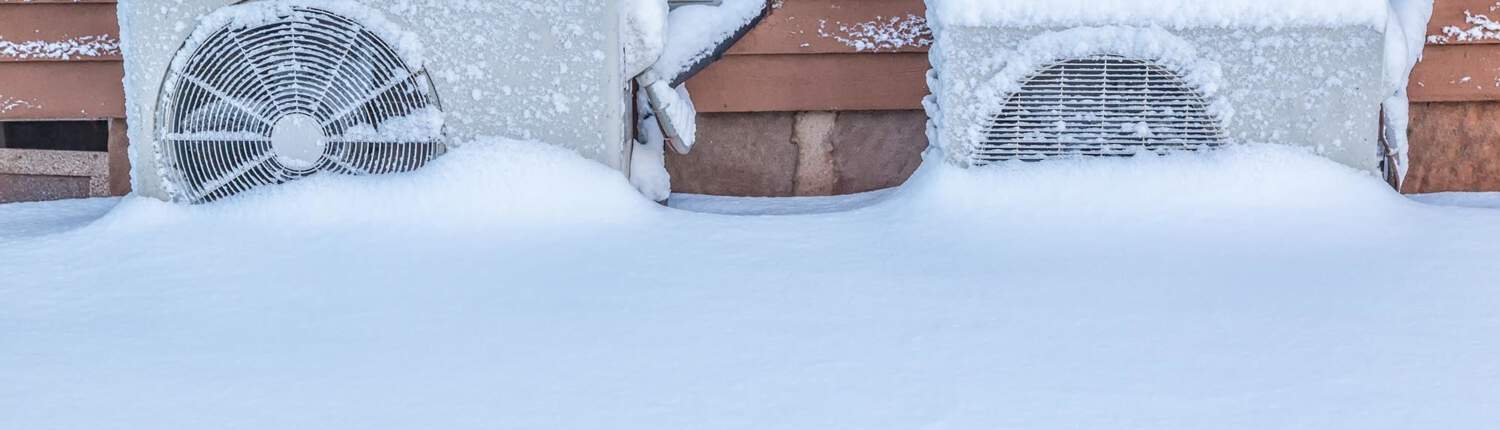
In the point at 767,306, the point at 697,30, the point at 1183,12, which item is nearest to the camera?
the point at 767,306

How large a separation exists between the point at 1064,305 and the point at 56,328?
185 centimetres

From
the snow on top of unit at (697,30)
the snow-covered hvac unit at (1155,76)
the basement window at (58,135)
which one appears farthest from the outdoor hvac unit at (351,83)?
the basement window at (58,135)

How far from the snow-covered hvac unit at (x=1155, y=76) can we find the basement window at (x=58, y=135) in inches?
103

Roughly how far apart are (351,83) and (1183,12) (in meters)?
1.93

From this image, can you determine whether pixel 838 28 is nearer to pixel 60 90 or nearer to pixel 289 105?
pixel 289 105

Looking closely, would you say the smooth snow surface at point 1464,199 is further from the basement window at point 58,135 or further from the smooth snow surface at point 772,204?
the basement window at point 58,135

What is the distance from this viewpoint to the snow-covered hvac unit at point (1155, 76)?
308 cm

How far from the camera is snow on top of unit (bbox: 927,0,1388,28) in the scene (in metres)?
3.08

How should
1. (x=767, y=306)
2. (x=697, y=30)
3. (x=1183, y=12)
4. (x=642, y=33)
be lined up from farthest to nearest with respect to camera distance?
(x=697, y=30) < (x=642, y=33) < (x=1183, y=12) < (x=767, y=306)

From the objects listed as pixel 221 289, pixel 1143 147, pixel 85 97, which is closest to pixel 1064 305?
pixel 1143 147

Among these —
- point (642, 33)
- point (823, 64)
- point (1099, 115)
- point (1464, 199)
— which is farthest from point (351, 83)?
point (1464, 199)

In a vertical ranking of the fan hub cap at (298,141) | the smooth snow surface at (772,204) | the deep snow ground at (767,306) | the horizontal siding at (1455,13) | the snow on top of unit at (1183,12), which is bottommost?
the deep snow ground at (767,306)

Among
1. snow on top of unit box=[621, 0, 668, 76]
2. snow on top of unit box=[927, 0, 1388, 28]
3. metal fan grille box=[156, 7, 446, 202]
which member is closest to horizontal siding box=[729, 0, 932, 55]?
snow on top of unit box=[621, 0, 668, 76]

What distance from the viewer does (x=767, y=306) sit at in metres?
2.51
